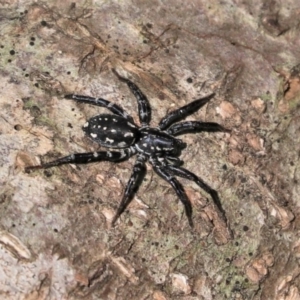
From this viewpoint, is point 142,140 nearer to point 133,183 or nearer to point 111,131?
point 111,131

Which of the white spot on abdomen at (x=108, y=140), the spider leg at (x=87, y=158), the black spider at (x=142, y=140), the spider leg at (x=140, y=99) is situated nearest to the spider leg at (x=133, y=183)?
the black spider at (x=142, y=140)

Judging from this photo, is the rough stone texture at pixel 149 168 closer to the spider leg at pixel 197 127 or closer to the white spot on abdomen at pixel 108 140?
the spider leg at pixel 197 127

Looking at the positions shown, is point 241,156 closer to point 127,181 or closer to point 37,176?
point 127,181

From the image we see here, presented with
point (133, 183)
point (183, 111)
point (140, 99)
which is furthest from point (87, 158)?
point (183, 111)

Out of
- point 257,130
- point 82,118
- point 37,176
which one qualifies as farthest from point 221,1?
point 37,176

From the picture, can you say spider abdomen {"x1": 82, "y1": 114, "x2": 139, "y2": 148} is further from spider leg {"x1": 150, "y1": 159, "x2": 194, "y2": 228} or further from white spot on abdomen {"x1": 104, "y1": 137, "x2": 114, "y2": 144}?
spider leg {"x1": 150, "y1": 159, "x2": 194, "y2": 228}

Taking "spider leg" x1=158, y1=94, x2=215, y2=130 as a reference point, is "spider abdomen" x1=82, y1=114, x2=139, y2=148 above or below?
below

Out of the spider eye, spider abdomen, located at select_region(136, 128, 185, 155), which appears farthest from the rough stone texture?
spider abdomen, located at select_region(136, 128, 185, 155)
